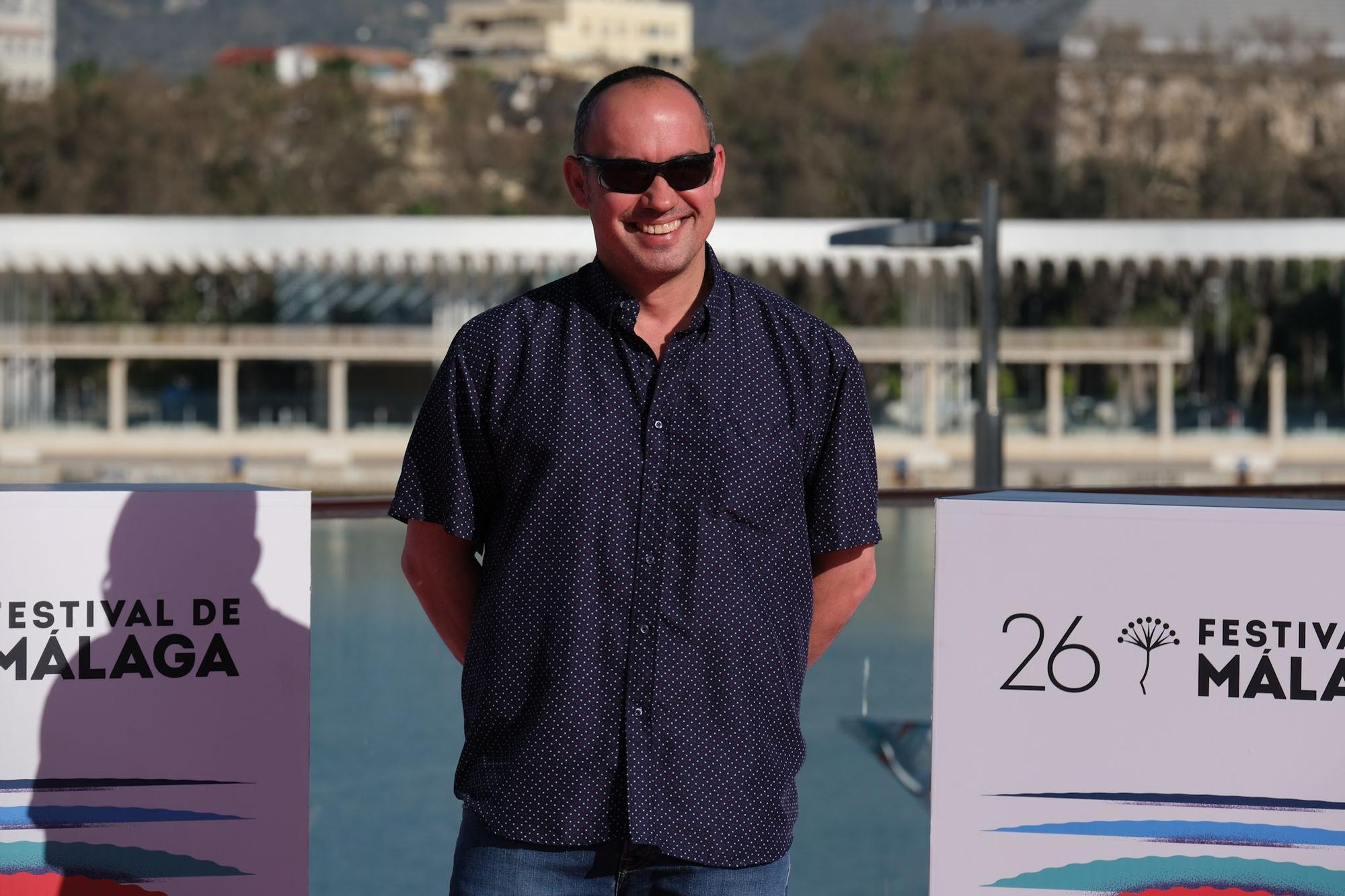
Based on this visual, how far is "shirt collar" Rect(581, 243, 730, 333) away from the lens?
2.58m

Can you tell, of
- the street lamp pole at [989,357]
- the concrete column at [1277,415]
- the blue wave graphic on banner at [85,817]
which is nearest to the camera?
the blue wave graphic on banner at [85,817]

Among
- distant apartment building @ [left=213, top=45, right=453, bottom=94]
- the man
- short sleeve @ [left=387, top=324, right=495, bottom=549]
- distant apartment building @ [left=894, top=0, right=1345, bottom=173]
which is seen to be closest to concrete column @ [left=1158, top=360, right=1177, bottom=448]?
distant apartment building @ [left=894, top=0, right=1345, bottom=173]

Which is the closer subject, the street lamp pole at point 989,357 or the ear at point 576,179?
the ear at point 576,179

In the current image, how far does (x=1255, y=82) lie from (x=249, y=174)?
2830 cm

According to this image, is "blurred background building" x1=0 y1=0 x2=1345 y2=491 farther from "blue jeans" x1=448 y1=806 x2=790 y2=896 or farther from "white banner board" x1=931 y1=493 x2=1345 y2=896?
"blue jeans" x1=448 y1=806 x2=790 y2=896

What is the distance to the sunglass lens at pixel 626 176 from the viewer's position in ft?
8.38

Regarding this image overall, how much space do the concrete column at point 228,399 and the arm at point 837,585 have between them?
105 feet

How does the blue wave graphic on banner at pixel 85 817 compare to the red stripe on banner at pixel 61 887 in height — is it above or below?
above

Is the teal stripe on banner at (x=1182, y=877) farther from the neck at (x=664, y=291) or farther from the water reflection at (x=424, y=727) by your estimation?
the neck at (x=664, y=291)

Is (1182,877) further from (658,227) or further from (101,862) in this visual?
(101,862)

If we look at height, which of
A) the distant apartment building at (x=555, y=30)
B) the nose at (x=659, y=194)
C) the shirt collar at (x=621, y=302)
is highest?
the distant apartment building at (x=555, y=30)

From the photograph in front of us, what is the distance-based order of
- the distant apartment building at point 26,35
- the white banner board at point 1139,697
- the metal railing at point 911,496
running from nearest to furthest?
the white banner board at point 1139,697, the metal railing at point 911,496, the distant apartment building at point 26,35

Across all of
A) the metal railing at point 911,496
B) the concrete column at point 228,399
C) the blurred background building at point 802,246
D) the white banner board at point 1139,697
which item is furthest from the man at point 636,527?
the concrete column at point 228,399

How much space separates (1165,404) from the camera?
1400 inches
